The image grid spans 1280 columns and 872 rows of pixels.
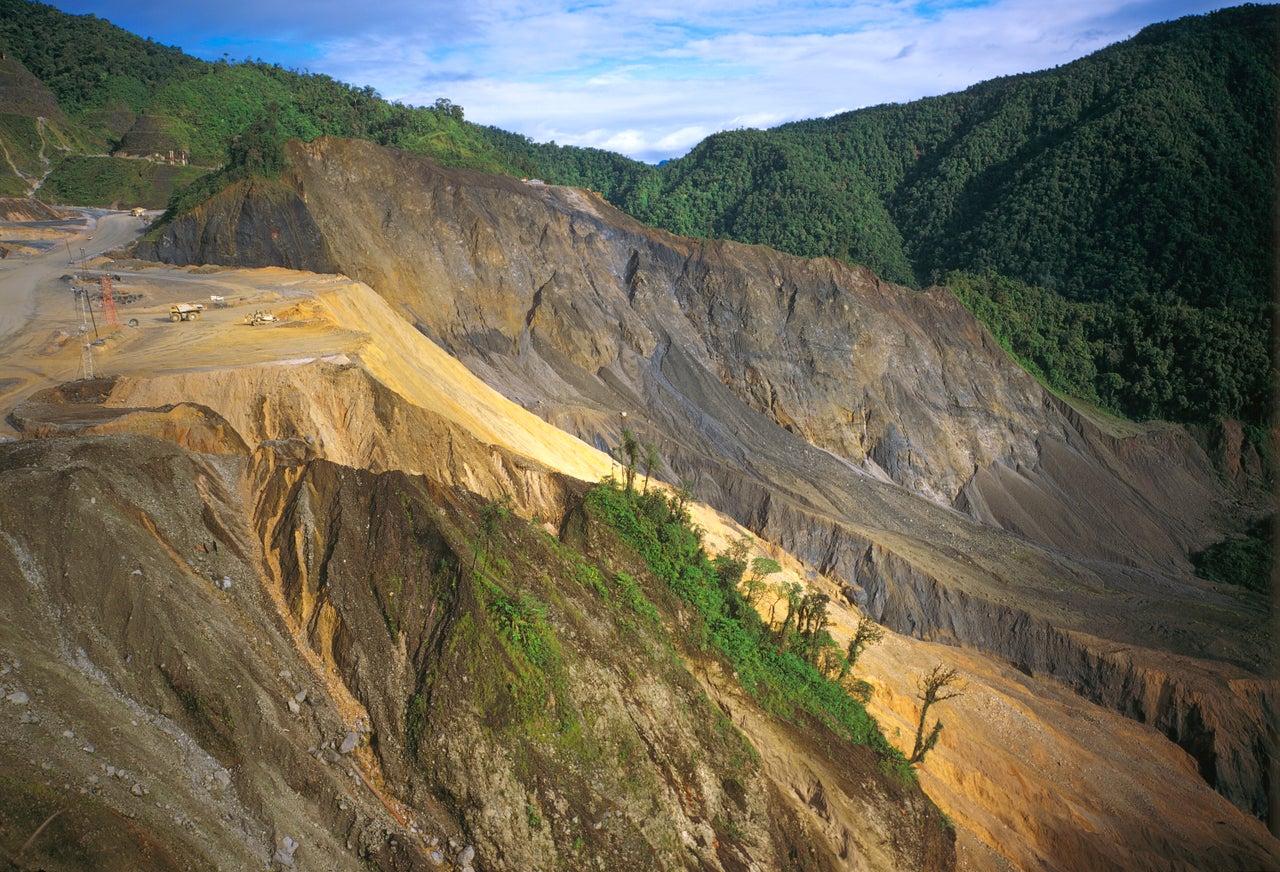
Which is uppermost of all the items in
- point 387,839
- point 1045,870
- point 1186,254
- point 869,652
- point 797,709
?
point 1186,254

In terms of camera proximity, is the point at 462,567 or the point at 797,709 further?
the point at 797,709

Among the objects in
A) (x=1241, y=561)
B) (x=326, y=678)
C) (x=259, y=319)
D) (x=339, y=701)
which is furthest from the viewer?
(x=1241, y=561)

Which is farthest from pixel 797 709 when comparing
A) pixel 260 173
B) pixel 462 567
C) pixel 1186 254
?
pixel 1186 254

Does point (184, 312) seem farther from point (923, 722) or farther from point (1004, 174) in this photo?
point (1004, 174)

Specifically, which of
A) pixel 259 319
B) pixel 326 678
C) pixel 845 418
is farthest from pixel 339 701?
pixel 845 418

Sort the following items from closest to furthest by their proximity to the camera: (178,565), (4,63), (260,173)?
(178,565) < (260,173) < (4,63)

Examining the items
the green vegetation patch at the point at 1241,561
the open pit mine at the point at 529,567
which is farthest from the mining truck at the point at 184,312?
the green vegetation patch at the point at 1241,561

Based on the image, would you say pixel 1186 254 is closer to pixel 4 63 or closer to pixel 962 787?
pixel 962 787

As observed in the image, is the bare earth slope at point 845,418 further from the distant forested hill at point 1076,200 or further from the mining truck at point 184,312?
the mining truck at point 184,312

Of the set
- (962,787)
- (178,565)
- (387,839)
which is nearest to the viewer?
(387,839)
